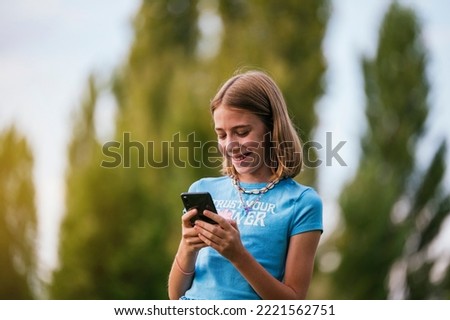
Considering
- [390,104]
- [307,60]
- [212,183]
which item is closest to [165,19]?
[307,60]

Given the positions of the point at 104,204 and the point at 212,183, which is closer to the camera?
the point at 212,183

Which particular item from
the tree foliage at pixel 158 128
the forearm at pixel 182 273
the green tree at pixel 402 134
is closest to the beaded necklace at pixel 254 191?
the forearm at pixel 182 273

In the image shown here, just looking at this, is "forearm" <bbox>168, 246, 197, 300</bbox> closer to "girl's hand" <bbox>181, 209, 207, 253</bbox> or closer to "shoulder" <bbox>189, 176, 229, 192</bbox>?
"girl's hand" <bbox>181, 209, 207, 253</bbox>

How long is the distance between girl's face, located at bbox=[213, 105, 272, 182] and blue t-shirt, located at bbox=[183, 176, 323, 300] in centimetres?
11

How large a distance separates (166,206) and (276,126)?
9.43 meters

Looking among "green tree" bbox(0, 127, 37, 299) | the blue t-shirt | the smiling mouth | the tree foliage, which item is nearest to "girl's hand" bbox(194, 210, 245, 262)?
the blue t-shirt

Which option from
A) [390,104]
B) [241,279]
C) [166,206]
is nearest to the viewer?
[241,279]

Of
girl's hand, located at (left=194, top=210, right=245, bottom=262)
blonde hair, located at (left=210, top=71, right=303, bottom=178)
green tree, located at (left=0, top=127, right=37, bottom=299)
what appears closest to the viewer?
girl's hand, located at (left=194, top=210, right=245, bottom=262)

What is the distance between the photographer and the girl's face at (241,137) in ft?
7.34

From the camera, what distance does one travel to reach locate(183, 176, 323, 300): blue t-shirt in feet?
7.11

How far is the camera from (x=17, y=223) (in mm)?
10984

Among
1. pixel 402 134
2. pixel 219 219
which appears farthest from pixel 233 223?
pixel 402 134
